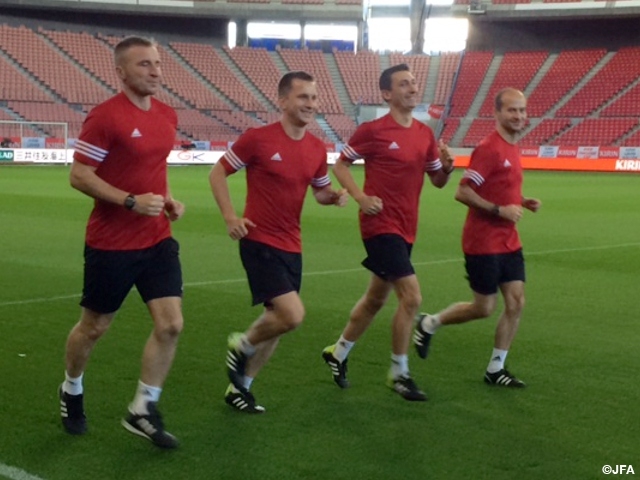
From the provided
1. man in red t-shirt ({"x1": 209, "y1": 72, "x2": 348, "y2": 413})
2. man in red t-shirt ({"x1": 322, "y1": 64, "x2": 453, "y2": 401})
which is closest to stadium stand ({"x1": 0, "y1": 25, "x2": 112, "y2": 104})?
man in red t-shirt ({"x1": 322, "y1": 64, "x2": 453, "y2": 401})

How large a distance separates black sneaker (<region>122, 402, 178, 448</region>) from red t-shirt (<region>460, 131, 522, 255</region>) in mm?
2721

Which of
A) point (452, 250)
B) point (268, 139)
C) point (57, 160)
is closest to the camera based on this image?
point (268, 139)

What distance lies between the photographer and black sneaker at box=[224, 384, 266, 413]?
6.10m

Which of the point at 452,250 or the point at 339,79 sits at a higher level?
the point at 339,79

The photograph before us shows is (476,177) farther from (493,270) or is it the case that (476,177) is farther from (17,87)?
(17,87)

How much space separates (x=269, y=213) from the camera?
609 cm

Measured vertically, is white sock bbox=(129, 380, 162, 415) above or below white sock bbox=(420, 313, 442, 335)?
below

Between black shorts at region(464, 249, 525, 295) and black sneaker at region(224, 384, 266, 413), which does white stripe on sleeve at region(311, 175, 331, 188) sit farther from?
black sneaker at region(224, 384, 266, 413)

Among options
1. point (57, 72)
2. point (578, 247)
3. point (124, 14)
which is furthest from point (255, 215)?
point (124, 14)

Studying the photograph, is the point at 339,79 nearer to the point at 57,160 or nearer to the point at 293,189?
the point at 57,160

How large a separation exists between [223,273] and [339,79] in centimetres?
4816

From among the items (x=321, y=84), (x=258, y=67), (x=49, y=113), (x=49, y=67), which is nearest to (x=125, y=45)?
Answer: (x=49, y=113)

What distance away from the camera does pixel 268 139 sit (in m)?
6.12

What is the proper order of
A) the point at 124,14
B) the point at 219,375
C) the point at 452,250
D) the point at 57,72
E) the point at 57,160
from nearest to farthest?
the point at 219,375
the point at 452,250
the point at 57,160
the point at 57,72
the point at 124,14
